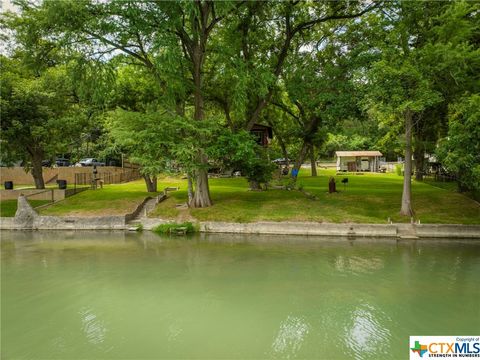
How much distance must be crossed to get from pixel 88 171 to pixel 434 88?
109ft

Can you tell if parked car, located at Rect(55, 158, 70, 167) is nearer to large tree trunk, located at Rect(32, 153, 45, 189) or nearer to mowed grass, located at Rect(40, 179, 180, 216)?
large tree trunk, located at Rect(32, 153, 45, 189)

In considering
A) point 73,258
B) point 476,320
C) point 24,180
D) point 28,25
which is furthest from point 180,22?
point 24,180

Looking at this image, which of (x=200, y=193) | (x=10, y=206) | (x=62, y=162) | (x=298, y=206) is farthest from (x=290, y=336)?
(x=62, y=162)

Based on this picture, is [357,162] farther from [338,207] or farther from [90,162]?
[90,162]

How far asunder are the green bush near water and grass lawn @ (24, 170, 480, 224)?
41.0 inches

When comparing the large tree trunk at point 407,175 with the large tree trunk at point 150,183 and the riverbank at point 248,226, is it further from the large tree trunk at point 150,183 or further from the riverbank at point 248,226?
the large tree trunk at point 150,183

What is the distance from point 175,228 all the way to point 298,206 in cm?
794

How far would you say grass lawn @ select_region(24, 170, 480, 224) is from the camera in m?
20.9

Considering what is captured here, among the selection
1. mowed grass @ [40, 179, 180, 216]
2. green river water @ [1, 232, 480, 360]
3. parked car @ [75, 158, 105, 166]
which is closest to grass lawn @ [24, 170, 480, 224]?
mowed grass @ [40, 179, 180, 216]

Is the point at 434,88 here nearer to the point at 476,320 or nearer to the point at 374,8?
the point at 374,8

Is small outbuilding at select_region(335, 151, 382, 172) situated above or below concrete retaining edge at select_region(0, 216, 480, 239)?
above

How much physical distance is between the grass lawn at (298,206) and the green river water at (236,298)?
2999 millimetres

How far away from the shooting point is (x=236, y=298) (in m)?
11.2

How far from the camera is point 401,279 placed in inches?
504
